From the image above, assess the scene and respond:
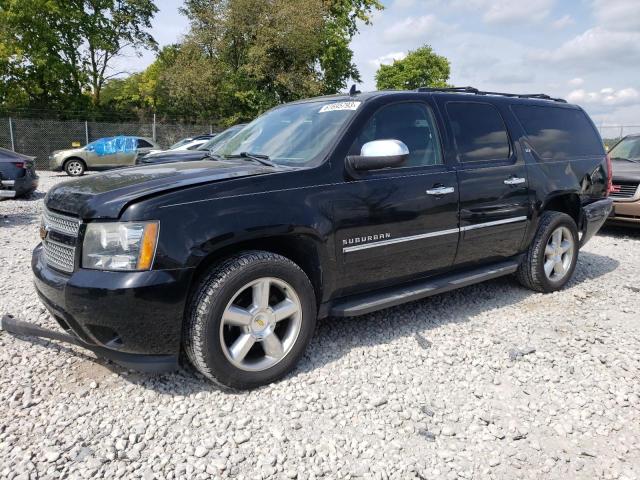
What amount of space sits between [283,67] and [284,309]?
2628 centimetres

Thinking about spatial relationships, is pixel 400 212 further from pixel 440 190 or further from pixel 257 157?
pixel 257 157

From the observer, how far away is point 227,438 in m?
2.52

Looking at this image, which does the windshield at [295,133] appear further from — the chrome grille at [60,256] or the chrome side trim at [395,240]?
the chrome grille at [60,256]

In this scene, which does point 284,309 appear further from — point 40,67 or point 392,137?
point 40,67

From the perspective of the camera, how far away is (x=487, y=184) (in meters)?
4.07

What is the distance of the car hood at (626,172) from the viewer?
8.01 metres

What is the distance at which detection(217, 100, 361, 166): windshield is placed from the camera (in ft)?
11.2

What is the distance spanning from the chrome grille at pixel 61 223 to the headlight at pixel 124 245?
202 mm

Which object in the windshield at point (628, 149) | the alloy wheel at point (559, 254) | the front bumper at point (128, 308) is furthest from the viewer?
the windshield at point (628, 149)

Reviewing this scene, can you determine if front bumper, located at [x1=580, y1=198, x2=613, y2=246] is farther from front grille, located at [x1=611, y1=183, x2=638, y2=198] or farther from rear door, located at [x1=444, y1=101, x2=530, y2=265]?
front grille, located at [x1=611, y1=183, x2=638, y2=198]

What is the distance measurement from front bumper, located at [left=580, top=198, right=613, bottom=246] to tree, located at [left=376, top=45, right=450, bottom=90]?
5154 centimetres

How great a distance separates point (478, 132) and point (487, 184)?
471 millimetres

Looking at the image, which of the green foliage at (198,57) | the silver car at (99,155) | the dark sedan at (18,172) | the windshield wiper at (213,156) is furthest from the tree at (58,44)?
the windshield wiper at (213,156)

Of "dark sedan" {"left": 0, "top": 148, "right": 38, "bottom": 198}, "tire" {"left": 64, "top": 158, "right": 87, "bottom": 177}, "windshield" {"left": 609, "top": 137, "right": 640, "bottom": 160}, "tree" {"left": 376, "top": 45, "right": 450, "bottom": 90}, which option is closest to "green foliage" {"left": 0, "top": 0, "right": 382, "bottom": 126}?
"tire" {"left": 64, "top": 158, "right": 87, "bottom": 177}
